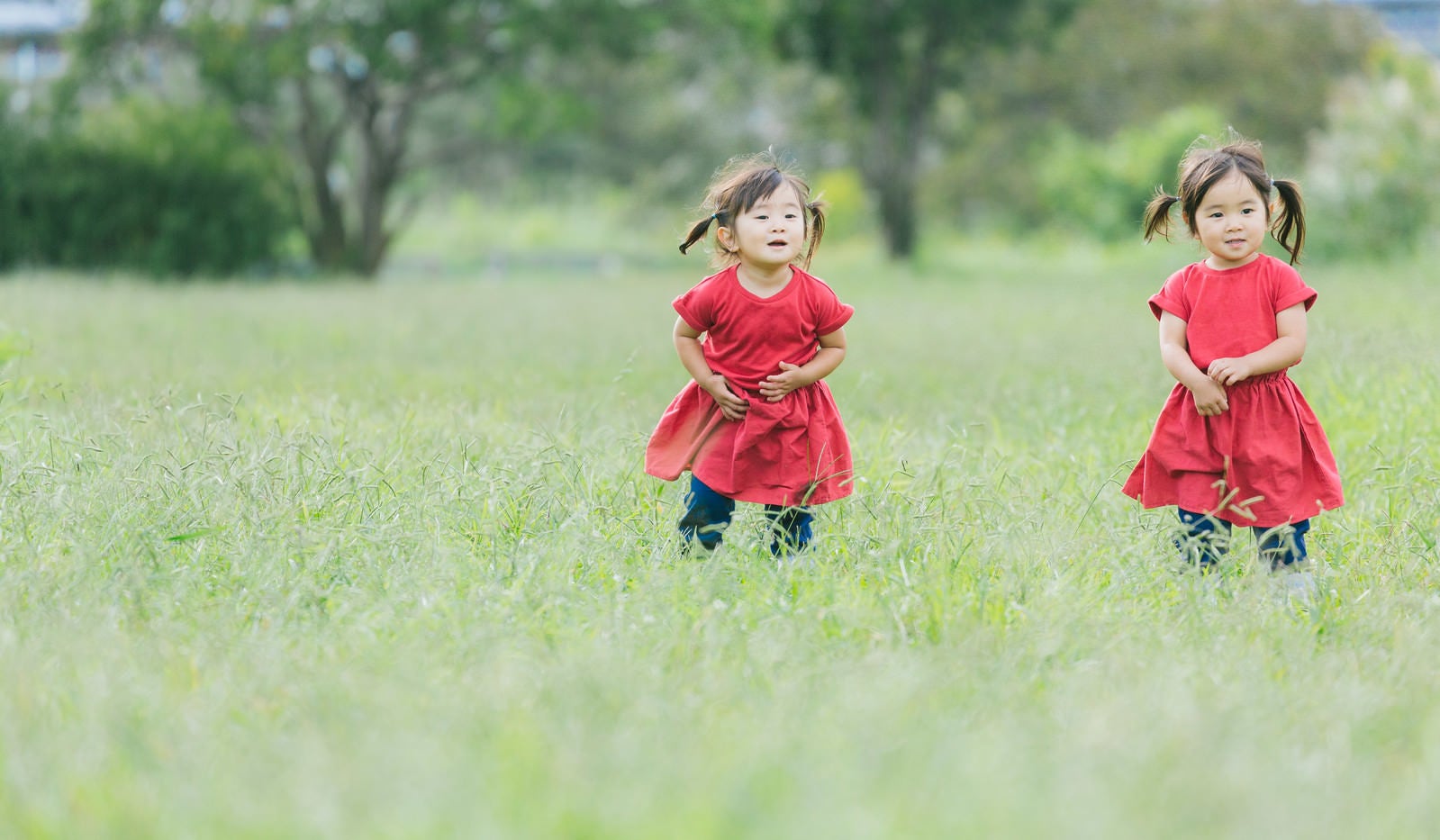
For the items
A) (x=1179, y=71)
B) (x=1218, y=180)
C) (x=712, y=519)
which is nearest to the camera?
(x=1218, y=180)

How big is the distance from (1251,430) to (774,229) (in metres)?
1.46

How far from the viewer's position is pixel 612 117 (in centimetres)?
4525

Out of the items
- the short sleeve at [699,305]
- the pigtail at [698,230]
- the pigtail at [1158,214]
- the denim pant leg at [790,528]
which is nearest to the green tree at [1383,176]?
the pigtail at [1158,214]

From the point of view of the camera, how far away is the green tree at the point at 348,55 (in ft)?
67.2

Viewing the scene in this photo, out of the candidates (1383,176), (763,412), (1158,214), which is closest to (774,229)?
(763,412)

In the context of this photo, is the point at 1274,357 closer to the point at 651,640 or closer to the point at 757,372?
the point at 757,372

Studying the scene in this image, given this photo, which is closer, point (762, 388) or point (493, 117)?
point (762, 388)

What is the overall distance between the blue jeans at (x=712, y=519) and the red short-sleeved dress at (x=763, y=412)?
0.19 ft

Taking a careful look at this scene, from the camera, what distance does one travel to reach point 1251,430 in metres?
3.94

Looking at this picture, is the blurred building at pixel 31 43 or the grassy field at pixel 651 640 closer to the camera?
the grassy field at pixel 651 640

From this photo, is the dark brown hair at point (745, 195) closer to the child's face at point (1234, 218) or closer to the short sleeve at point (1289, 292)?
the child's face at point (1234, 218)

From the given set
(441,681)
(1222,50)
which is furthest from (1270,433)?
(1222,50)

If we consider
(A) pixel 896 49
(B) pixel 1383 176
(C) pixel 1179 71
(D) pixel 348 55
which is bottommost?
(B) pixel 1383 176

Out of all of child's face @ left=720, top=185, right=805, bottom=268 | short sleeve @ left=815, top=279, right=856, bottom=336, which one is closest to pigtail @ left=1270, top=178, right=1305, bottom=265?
short sleeve @ left=815, top=279, right=856, bottom=336
